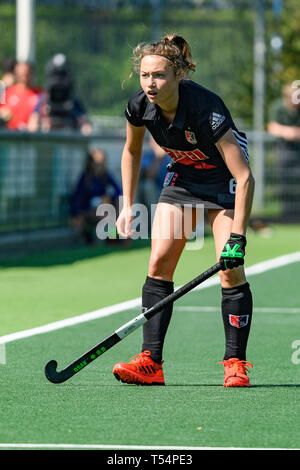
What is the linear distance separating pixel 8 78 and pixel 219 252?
31.9 ft

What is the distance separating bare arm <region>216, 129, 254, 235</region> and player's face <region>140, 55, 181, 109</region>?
35cm

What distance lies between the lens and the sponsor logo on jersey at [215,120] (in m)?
6.01

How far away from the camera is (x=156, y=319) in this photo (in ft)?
21.1

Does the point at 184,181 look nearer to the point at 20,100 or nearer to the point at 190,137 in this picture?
the point at 190,137

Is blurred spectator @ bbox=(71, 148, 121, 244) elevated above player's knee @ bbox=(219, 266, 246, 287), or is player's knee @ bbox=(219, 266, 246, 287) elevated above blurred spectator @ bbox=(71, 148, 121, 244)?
blurred spectator @ bbox=(71, 148, 121, 244)

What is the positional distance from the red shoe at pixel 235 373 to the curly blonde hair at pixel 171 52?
1574 mm

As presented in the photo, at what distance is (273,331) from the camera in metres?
8.29

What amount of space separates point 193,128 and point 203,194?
0.44 meters

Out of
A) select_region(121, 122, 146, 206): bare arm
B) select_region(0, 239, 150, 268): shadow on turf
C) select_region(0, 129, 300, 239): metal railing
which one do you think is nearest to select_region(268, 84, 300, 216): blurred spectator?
select_region(0, 129, 300, 239): metal railing

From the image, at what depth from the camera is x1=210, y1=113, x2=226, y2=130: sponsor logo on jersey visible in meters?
6.01

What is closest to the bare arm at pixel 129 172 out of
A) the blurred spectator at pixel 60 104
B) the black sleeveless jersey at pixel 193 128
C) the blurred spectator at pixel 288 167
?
the black sleeveless jersey at pixel 193 128

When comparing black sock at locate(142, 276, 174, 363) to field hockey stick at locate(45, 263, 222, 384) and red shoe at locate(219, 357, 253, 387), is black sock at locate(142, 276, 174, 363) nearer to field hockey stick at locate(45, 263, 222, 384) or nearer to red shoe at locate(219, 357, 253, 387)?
field hockey stick at locate(45, 263, 222, 384)

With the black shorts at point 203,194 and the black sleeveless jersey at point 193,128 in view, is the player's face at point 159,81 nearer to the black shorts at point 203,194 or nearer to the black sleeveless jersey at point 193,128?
the black sleeveless jersey at point 193,128
